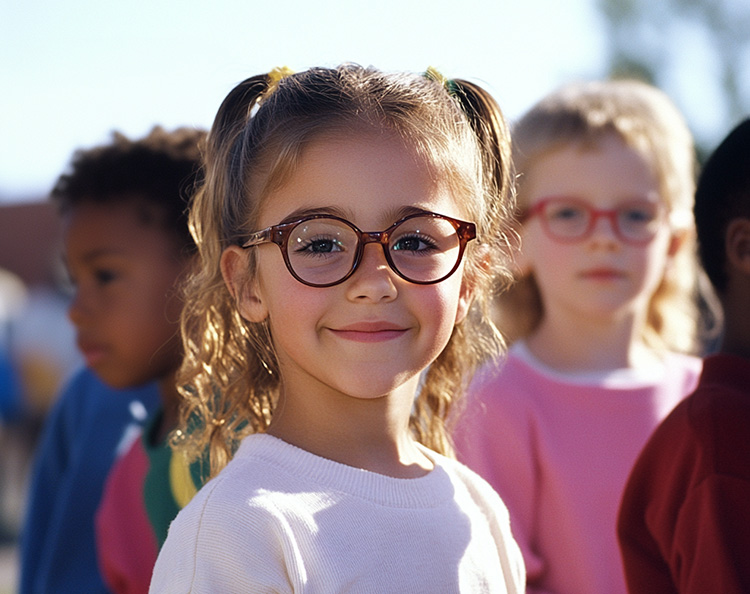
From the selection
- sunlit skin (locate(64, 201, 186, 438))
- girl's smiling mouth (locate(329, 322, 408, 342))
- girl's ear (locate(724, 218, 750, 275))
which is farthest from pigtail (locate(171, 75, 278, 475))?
girl's ear (locate(724, 218, 750, 275))

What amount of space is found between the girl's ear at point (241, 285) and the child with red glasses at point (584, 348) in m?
1.18

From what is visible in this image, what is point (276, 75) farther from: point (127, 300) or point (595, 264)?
point (595, 264)

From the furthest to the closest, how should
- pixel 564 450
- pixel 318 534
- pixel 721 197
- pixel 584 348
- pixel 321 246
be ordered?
pixel 584 348
pixel 564 450
pixel 721 197
pixel 321 246
pixel 318 534

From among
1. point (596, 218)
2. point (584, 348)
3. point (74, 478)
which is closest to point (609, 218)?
point (596, 218)

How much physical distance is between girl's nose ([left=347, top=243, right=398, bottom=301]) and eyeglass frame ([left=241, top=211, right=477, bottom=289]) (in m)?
0.01

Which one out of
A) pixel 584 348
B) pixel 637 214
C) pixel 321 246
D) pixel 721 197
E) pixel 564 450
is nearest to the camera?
pixel 321 246

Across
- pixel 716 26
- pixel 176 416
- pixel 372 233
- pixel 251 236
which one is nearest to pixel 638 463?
pixel 372 233

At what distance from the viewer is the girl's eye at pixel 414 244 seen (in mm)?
1757

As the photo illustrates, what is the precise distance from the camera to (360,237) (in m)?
1.72

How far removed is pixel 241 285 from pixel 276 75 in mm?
479

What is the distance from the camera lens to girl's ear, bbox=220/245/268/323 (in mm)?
1906

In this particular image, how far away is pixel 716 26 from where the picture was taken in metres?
17.8

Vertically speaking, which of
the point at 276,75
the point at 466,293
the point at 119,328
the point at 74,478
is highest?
the point at 276,75

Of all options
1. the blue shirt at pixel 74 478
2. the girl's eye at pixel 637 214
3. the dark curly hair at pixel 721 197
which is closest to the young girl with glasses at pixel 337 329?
the dark curly hair at pixel 721 197
